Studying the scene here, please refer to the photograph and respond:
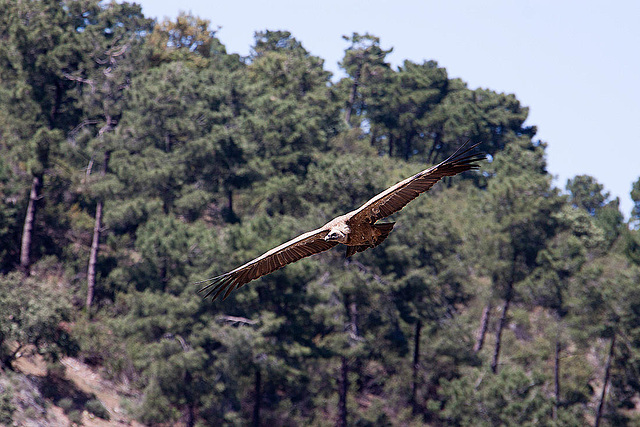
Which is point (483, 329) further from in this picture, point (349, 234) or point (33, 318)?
point (349, 234)

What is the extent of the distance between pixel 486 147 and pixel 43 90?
3453cm

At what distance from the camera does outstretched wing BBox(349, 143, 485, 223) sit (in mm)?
10656

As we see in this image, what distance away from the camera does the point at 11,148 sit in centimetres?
3269

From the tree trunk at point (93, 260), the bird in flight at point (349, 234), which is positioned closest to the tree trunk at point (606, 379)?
the tree trunk at point (93, 260)

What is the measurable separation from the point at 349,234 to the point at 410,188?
1108mm

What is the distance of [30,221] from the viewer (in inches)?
1278

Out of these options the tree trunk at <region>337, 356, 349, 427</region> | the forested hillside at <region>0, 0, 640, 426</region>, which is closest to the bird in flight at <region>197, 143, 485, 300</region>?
the forested hillside at <region>0, 0, 640, 426</region>

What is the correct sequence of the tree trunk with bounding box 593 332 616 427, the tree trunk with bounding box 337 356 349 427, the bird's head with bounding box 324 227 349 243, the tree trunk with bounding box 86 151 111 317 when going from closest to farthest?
the bird's head with bounding box 324 227 349 243 → the tree trunk with bounding box 337 356 349 427 → the tree trunk with bounding box 593 332 616 427 → the tree trunk with bounding box 86 151 111 317

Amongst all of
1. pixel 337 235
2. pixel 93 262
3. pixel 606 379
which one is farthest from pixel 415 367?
pixel 337 235

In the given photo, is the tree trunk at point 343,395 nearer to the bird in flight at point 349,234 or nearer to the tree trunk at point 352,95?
the bird in flight at point 349,234

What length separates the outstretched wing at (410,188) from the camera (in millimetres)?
10656

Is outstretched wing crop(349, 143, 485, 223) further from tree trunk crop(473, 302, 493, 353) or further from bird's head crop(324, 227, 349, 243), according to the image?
tree trunk crop(473, 302, 493, 353)

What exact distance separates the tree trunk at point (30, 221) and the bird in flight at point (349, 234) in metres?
22.3

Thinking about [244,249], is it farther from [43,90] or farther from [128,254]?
[43,90]
